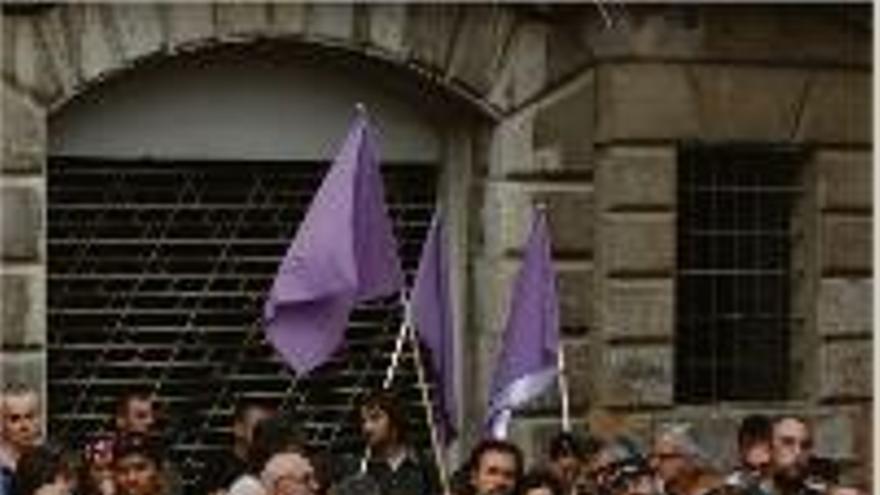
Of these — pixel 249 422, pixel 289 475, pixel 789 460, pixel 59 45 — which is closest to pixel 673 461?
pixel 789 460

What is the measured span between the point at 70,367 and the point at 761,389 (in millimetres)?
3716

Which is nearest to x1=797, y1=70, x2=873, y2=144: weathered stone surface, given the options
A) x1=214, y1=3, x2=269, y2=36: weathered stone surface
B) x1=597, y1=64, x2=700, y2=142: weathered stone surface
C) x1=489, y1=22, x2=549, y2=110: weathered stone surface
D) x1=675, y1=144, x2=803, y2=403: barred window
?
x1=675, y1=144, x2=803, y2=403: barred window

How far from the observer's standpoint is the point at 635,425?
44.5 feet

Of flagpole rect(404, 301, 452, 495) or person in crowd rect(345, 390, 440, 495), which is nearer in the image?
person in crowd rect(345, 390, 440, 495)

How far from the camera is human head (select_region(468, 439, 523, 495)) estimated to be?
9.59 metres

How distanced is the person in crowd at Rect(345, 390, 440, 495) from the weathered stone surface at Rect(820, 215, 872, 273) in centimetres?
421

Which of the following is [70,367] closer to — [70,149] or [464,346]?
[70,149]

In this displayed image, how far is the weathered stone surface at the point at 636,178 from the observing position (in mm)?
13516

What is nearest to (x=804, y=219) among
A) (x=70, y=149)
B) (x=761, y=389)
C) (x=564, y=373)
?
(x=761, y=389)

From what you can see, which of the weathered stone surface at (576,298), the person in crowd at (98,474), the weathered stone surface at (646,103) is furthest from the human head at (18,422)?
the weathered stone surface at (646,103)

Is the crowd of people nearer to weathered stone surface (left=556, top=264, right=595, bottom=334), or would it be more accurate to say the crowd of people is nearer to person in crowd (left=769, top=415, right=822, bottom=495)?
person in crowd (left=769, top=415, right=822, bottom=495)

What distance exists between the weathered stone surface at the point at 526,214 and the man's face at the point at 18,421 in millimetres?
3679

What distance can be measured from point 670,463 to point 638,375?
3.09 metres

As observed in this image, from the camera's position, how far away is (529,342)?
37.6 feet
